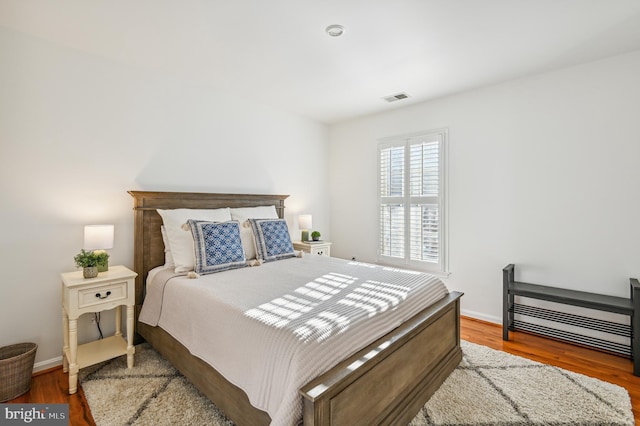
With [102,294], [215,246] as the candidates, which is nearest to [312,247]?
[215,246]

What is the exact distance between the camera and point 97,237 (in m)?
2.44

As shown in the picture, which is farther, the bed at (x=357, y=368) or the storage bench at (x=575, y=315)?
the storage bench at (x=575, y=315)

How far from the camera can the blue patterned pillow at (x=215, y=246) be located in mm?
2611

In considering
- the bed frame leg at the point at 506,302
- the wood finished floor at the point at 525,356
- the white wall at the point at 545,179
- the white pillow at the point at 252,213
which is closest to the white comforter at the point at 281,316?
the wood finished floor at the point at 525,356

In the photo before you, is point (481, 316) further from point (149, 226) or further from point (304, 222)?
point (149, 226)

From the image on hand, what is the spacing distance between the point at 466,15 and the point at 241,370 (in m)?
2.65

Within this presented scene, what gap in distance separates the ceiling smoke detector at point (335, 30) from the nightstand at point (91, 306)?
241 cm

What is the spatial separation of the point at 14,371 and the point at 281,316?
1.93m

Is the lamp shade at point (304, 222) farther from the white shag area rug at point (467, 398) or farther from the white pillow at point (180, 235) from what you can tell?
the white shag area rug at point (467, 398)

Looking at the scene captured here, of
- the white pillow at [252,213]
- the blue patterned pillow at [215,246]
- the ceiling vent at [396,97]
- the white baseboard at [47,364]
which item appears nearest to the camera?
the white baseboard at [47,364]

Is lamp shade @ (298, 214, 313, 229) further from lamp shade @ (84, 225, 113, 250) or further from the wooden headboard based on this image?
lamp shade @ (84, 225, 113, 250)

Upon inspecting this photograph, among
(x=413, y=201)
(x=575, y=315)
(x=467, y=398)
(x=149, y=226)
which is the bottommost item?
(x=467, y=398)

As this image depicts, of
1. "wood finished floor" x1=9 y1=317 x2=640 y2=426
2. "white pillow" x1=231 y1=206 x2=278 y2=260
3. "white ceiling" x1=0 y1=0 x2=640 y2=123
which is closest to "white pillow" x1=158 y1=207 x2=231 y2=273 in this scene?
"white pillow" x1=231 y1=206 x2=278 y2=260

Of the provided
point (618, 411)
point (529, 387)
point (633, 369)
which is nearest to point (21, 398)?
point (529, 387)
